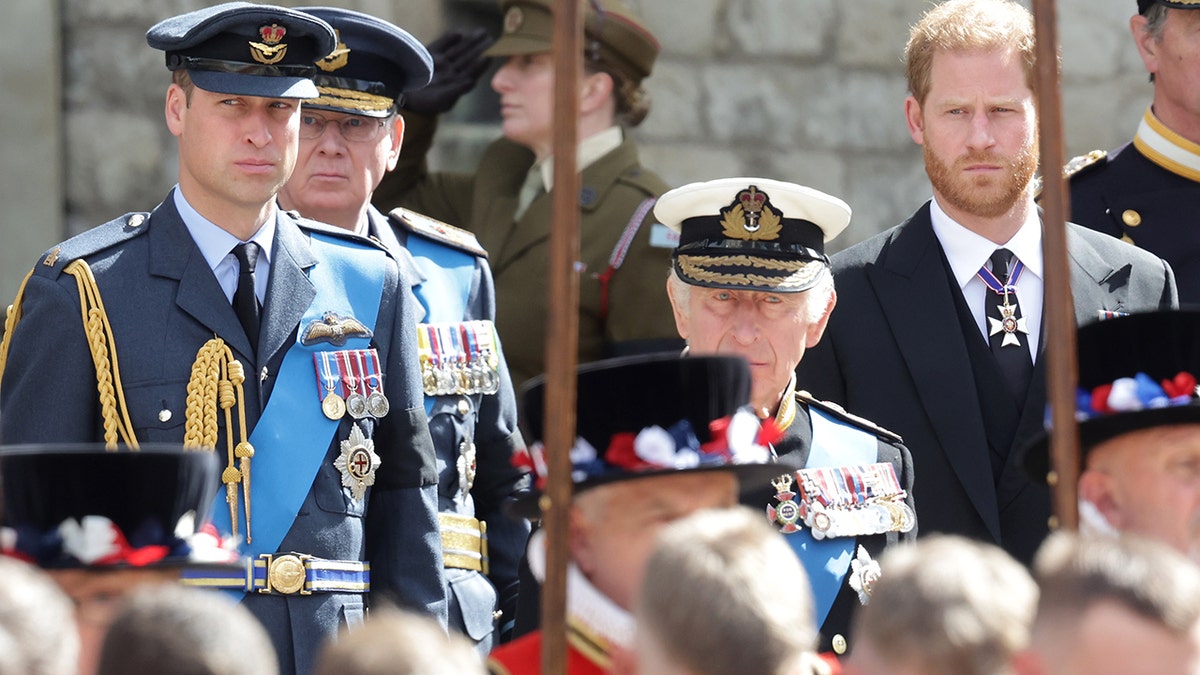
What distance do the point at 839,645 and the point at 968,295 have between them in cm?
103

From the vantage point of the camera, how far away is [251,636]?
8.30ft

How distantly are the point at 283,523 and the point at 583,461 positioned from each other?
1008 mm

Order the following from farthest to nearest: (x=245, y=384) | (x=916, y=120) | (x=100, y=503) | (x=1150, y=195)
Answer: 1. (x=1150, y=195)
2. (x=916, y=120)
3. (x=245, y=384)
4. (x=100, y=503)

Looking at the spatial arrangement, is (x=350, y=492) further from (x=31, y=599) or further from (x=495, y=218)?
(x=495, y=218)

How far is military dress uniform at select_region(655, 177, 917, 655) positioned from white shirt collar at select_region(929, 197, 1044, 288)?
46cm

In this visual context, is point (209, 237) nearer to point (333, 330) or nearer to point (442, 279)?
point (333, 330)

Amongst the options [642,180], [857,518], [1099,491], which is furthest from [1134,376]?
[642,180]

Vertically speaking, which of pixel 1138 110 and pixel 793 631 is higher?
pixel 1138 110

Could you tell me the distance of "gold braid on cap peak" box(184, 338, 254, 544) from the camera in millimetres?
3957

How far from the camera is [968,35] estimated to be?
479cm

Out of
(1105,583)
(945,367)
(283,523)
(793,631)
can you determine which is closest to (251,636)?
(793,631)

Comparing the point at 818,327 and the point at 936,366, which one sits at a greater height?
the point at 818,327

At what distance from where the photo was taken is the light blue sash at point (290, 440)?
4.00m

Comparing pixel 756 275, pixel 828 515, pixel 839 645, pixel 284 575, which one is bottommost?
pixel 839 645
